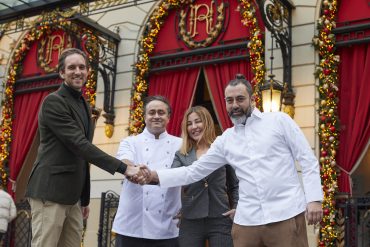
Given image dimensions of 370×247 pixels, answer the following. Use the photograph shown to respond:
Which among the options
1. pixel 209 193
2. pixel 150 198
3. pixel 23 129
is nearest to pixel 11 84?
pixel 23 129

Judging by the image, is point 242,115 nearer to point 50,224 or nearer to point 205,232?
point 205,232

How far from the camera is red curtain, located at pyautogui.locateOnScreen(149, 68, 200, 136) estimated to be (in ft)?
27.8

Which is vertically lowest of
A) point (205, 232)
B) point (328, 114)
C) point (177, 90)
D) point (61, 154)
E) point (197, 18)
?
point (205, 232)

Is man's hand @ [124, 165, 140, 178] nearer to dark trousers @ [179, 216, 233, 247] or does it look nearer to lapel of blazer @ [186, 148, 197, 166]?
lapel of blazer @ [186, 148, 197, 166]

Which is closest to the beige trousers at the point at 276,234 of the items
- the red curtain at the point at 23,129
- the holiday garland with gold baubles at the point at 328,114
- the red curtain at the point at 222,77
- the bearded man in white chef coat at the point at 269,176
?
the bearded man in white chef coat at the point at 269,176

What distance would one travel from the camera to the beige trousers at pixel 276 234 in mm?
3160

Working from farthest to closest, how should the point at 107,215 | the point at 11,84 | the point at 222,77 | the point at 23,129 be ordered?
the point at 11,84 < the point at 23,129 < the point at 107,215 < the point at 222,77

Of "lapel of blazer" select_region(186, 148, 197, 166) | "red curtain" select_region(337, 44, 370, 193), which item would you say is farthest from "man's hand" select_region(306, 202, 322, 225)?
"red curtain" select_region(337, 44, 370, 193)

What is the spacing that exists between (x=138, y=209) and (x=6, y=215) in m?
5.65

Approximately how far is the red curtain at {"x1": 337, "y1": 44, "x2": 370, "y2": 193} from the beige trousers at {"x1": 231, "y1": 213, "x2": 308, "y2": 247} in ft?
12.7

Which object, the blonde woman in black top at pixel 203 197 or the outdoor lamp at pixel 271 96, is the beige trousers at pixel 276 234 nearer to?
the blonde woman in black top at pixel 203 197

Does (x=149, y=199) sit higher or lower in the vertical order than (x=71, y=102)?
lower

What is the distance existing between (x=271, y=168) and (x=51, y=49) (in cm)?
804

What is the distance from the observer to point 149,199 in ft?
12.8
